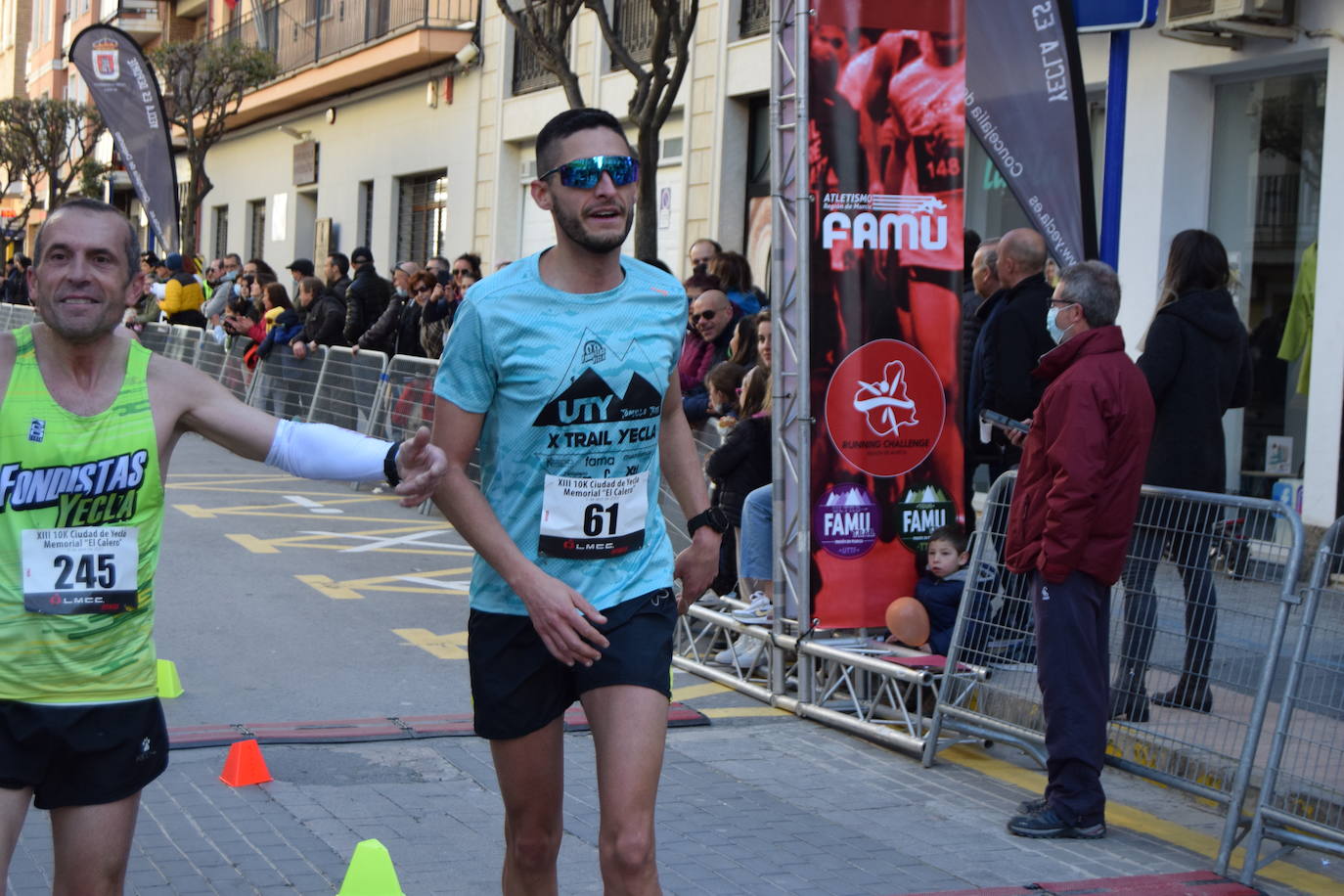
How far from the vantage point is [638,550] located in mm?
3902

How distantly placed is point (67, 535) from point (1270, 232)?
33.8ft

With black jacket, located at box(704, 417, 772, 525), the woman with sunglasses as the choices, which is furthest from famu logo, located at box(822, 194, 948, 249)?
the woman with sunglasses

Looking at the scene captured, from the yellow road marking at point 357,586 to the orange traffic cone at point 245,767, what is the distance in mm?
3914

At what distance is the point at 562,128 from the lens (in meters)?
3.85

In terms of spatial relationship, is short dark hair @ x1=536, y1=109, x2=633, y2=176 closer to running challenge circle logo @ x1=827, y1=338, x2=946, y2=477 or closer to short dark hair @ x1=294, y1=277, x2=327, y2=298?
running challenge circle logo @ x1=827, y1=338, x2=946, y2=477

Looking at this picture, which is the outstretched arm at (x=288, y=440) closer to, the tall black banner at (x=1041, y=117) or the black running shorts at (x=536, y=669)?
the black running shorts at (x=536, y=669)

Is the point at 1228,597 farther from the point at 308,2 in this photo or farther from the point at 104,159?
the point at 104,159

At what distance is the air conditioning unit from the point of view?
10.8 m

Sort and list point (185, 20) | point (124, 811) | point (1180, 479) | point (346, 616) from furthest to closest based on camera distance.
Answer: point (185, 20)
point (346, 616)
point (1180, 479)
point (124, 811)

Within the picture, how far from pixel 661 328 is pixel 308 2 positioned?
28718mm

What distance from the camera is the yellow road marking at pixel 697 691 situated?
7789 mm

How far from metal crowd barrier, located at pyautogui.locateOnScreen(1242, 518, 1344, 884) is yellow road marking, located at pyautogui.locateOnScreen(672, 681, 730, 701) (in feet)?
9.85

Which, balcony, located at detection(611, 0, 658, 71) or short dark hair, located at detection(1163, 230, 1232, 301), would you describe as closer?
short dark hair, located at detection(1163, 230, 1232, 301)

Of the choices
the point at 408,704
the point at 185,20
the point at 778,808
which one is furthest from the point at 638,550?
the point at 185,20
